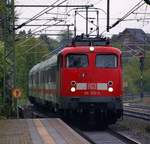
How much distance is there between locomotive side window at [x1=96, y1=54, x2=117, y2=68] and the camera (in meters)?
25.6

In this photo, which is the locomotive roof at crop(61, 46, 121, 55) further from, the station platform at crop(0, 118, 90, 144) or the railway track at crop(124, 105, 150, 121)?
the railway track at crop(124, 105, 150, 121)

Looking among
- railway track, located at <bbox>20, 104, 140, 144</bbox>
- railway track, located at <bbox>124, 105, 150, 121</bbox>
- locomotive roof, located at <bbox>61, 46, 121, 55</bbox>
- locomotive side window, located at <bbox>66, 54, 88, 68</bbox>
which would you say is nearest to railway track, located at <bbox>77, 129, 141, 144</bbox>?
railway track, located at <bbox>20, 104, 140, 144</bbox>

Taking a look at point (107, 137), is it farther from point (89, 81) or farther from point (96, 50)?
point (96, 50)

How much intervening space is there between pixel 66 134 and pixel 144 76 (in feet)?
209

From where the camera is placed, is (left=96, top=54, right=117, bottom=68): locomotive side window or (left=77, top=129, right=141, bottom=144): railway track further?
(left=96, top=54, right=117, bottom=68): locomotive side window

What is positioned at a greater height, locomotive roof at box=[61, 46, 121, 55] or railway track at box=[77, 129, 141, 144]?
locomotive roof at box=[61, 46, 121, 55]

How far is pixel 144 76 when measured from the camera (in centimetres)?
8106

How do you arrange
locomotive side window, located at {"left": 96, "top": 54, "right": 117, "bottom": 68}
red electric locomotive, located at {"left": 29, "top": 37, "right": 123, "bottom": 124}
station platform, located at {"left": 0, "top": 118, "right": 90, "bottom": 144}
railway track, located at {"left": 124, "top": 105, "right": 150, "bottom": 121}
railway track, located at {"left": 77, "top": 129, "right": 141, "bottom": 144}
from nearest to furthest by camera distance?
station platform, located at {"left": 0, "top": 118, "right": 90, "bottom": 144}, railway track, located at {"left": 77, "top": 129, "right": 141, "bottom": 144}, red electric locomotive, located at {"left": 29, "top": 37, "right": 123, "bottom": 124}, locomotive side window, located at {"left": 96, "top": 54, "right": 117, "bottom": 68}, railway track, located at {"left": 124, "top": 105, "right": 150, "bottom": 121}

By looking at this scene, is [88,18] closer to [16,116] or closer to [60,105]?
[16,116]

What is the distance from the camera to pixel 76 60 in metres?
25.8

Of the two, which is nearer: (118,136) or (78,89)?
(118,136)

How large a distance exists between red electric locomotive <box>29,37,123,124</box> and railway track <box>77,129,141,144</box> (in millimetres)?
950

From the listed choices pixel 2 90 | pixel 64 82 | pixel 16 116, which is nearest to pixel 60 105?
pixel 64 82

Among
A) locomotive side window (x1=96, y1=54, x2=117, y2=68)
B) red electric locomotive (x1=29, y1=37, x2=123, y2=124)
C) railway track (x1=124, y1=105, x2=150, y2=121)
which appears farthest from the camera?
railway track (x1=124, y1=105, x2=150, y2=121)
